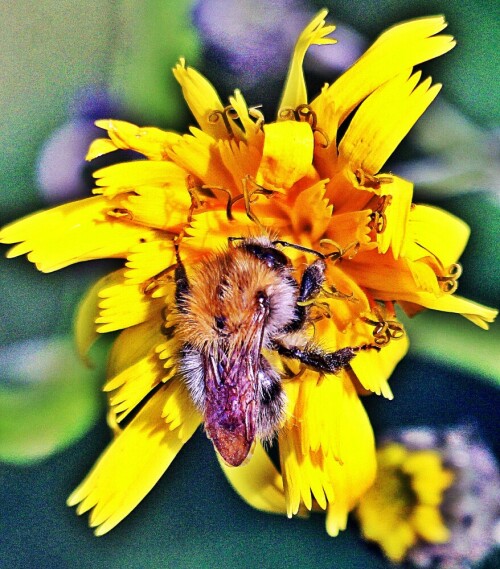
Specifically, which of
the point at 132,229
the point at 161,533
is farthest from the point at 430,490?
the point at 132,229

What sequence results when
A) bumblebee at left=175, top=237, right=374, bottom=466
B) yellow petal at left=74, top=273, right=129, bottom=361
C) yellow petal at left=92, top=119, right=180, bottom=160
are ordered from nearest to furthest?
bumblebee at left=175, top=237, right=374, bottom=466 → yellow petal at left=92, top=119, right=180, bottom=160 → yellow petal at left=74, top=273, right=129, bottom=361

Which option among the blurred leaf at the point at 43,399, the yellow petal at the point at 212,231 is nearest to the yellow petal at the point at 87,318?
the blurred leaf at the point at 43,399

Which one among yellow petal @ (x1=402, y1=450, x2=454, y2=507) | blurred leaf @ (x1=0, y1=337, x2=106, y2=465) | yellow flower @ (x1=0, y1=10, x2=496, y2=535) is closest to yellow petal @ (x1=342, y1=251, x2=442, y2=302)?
yellow flower @ (x1=0, y1=10, x2=496, y2=535)

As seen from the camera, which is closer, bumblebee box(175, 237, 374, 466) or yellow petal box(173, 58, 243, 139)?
bumblebee box(175, 237, 374, 466)

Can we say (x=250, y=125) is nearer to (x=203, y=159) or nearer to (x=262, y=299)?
(x=203, y=159)

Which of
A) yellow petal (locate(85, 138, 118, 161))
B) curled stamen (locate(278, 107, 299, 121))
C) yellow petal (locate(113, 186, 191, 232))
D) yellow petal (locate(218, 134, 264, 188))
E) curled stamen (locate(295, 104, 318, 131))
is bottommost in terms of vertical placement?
yellow petal (locate(113, 186, 191, 232))

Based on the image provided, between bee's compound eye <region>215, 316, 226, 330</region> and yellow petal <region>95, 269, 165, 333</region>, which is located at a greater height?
bee's compound eye <region>215, 316, 226, 330</region>

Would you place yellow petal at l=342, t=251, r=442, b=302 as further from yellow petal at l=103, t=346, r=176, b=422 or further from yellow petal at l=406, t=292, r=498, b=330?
yellow petal at l=103, t=346, r=176, b=422
